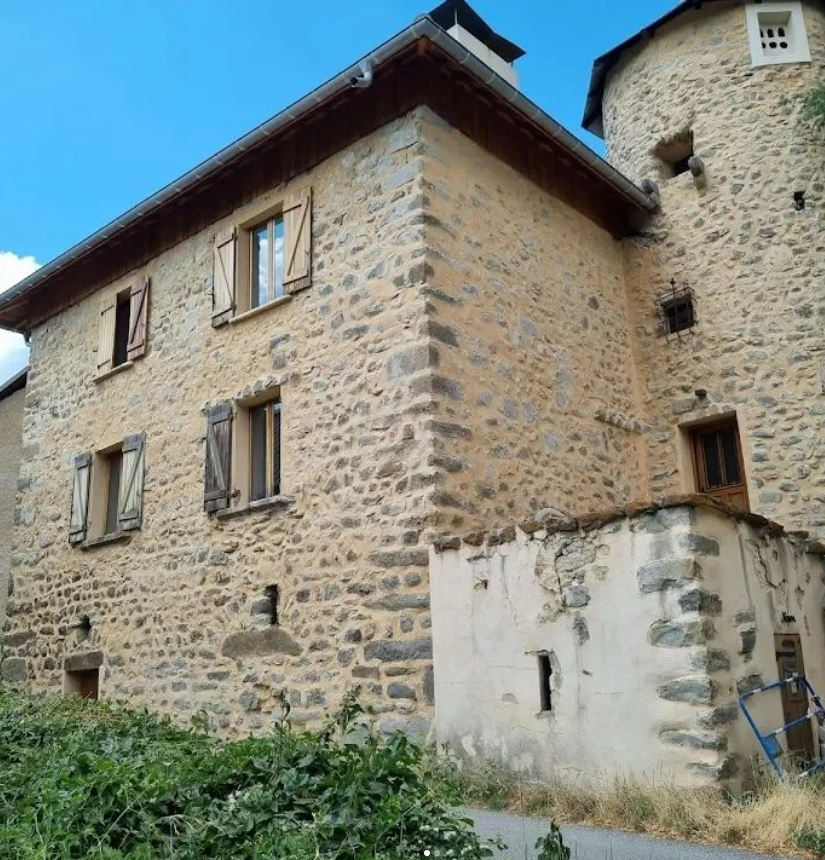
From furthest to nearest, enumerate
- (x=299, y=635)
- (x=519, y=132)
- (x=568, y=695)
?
(x=519, y=132) → (x=299, y=635) → (x=568, y=695)

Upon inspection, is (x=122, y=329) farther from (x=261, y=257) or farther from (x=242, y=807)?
(x=242, y=807)

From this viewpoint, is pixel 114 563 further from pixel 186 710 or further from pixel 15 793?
pixel 15 793

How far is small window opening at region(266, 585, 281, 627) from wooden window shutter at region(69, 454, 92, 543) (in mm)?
3354

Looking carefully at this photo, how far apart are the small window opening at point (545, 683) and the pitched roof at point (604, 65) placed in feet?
26.8

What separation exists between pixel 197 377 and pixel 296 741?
5.36m

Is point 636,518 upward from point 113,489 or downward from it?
downward

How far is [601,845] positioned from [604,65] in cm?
972

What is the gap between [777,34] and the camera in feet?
34.1

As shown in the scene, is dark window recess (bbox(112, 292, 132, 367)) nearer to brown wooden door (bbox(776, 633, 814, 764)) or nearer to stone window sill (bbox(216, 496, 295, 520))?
stone window sill (bbox(216, 496, 295, 520))

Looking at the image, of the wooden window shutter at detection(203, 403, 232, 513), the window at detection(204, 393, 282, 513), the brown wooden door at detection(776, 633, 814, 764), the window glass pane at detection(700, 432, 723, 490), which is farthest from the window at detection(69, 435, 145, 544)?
the brown wooden door at detection(776, 633, 814, 764)

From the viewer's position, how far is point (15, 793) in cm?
478

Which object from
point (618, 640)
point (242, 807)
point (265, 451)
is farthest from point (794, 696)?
point (265, 451)

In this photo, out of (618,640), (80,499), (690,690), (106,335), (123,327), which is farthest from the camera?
(123,327)

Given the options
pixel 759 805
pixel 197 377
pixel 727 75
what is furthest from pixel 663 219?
pixel 759 805
